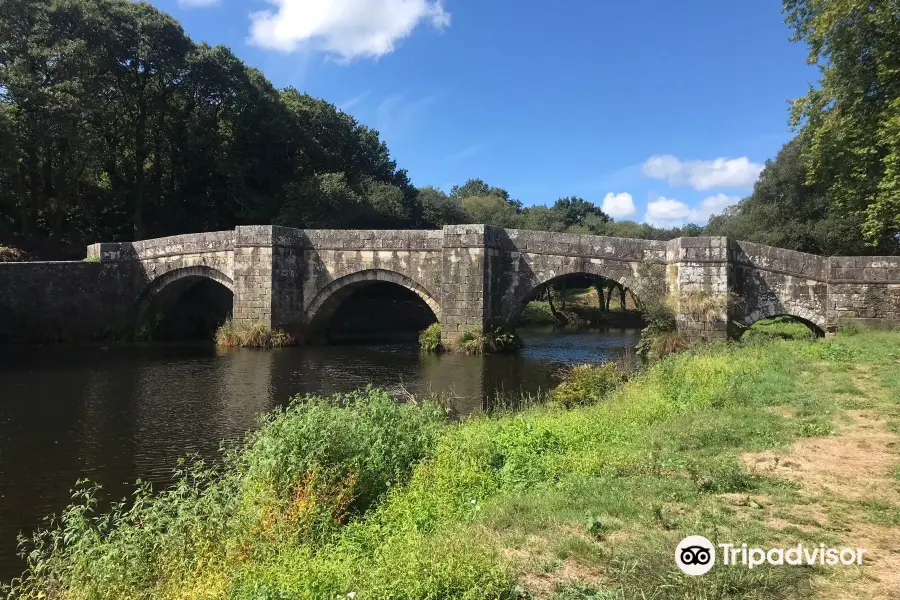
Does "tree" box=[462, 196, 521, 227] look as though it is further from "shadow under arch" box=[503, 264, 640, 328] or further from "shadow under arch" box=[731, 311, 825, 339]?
"shadow under arch" box=[731, 311, 825, 339]

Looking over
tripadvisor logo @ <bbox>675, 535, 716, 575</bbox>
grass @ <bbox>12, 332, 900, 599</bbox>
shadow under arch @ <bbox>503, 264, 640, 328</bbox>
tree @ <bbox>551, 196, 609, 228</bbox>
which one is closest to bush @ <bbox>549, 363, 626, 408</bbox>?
grass @ <bbox>12, 332, 900, 599</bbox>

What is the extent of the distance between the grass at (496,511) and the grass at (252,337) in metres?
12.2

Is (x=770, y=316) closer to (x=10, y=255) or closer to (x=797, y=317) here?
(x=797, y=317)

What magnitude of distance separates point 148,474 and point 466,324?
37.3ft

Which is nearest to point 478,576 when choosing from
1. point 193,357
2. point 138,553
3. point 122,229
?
point 138,553

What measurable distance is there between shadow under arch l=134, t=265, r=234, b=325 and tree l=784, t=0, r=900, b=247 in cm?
1924

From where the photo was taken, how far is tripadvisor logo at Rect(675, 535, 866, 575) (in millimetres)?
3053

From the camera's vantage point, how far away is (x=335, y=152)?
104 ft

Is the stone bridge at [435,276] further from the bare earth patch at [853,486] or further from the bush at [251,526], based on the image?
the bush at [251,526]

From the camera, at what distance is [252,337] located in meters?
18.5

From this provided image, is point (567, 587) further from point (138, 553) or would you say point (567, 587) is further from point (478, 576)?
point (138, 553)

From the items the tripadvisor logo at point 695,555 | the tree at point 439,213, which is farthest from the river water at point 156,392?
the tree at point 439,213

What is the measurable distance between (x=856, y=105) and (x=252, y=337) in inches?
698

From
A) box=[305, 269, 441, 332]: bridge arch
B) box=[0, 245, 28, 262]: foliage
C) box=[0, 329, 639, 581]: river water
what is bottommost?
box=[0, 329, 639, 581]: river water
